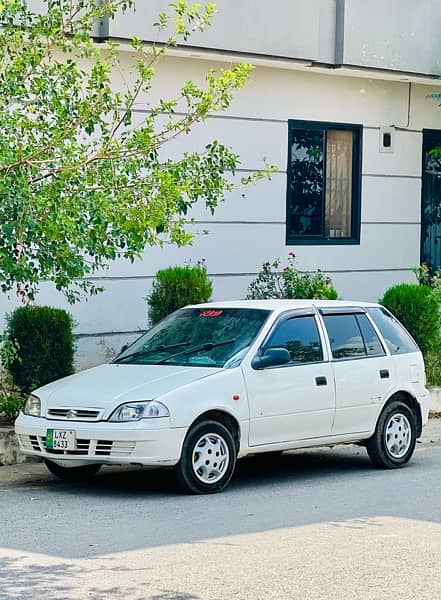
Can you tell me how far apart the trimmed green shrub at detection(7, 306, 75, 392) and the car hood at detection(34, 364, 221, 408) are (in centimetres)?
206

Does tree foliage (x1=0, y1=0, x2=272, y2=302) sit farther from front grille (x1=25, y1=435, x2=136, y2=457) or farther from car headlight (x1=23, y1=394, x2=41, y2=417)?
front grille (x1=25, y1=435, x2=136, y2=457)

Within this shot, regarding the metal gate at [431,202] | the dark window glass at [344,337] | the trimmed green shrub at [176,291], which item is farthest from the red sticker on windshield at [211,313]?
the metal gate at [431,202]

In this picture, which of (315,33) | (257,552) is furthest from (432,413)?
(257,552)

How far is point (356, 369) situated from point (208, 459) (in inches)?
78.0

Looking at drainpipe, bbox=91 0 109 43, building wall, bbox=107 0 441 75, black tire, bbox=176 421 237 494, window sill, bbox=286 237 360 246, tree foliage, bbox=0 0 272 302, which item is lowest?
black tire, bbox=176 421 237 494

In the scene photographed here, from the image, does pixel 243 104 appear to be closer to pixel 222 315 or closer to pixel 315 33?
pixel 315 33

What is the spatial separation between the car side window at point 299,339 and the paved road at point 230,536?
1.13 metres

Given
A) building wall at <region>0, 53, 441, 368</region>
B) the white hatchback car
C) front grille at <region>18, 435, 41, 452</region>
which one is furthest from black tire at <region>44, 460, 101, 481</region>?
building wall at <region>0, 53, 441, 368</region>

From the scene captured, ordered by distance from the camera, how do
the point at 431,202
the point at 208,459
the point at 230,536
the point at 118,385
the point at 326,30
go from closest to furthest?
the point at 230,536
the point at 208,459
the point at 118,385
the point at 326,30
the point at 431,202

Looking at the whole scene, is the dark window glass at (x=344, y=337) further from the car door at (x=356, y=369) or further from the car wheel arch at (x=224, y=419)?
the car wheel arch at (x=224, y=419)

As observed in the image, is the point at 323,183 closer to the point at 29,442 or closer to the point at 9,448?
the point at 9,448

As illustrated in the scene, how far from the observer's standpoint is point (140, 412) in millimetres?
11078

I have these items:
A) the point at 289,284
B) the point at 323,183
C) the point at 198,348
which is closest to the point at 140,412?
the point at 198,348

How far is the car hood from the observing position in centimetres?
1125
